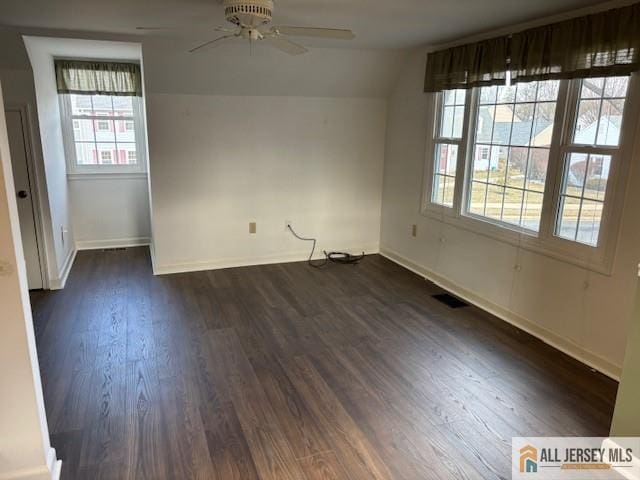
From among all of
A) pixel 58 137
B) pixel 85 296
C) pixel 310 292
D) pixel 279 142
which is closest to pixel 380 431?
pixel 310 292

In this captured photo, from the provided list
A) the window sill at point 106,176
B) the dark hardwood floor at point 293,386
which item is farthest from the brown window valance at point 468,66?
the window sill at point 106,176

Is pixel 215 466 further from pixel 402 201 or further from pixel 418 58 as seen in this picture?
pixel 418 58

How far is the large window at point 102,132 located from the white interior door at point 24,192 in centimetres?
129

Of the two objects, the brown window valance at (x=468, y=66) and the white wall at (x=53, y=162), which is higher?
the brown window valance at (x=468, y=66)

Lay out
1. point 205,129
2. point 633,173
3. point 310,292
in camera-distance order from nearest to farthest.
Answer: point 633,173 → point 310,292 → point 205,129

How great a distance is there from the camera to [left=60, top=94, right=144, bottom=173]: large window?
527cm

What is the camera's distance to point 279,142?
5008mm

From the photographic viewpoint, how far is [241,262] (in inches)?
203

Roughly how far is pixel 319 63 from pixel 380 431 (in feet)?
11.5

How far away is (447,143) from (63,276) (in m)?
3.93

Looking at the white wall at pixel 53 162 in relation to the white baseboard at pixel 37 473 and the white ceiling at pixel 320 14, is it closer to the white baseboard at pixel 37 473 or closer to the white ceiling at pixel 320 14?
the white ceiling at pixel 320 14

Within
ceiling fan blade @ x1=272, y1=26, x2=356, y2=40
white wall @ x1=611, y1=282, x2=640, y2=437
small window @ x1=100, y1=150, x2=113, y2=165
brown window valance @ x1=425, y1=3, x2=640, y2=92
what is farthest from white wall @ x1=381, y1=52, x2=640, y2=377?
small window @ x1=100, y1=150, x2=113, y2=165

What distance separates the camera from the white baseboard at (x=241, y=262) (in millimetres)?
4836

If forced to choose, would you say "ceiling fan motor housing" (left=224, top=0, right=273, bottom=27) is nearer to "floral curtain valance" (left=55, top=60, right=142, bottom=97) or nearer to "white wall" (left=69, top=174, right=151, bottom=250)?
"floral curtain valance" (left=55, top=60, right=142, bottom=97)
